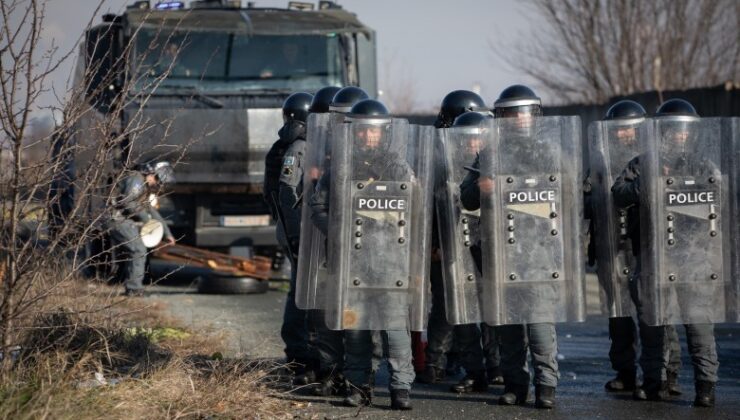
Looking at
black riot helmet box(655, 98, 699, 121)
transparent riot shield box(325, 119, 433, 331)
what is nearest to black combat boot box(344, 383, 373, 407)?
transparent riot shield box(325, 119, 433, 331)

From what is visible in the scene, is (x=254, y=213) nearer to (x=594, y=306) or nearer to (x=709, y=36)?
(x=594, y=306)

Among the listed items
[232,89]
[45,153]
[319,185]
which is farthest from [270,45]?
[45,153]

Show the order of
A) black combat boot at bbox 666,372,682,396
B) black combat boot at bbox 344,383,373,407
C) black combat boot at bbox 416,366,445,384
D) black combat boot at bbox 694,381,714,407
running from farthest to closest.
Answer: black combat boot at bbox 416,366,445,384
black combat boot at bbox 666,372,682,396
black combat boot at bbox 344,383,373,407
black combat boot at bbox 694,381,714,407

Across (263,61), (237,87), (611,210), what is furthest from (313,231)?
(263,61)

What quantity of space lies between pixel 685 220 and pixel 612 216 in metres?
0.45

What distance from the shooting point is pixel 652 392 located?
7.85 meters

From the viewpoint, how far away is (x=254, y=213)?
14914 millimetres

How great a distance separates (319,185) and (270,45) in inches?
289

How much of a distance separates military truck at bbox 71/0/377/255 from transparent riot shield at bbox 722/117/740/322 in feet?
24.2

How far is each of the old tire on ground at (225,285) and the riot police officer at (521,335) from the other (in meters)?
6.95

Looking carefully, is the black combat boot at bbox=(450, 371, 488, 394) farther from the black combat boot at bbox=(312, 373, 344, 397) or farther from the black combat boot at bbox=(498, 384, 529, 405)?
the black combat boot at bbox=(312, 373, 344, 397)

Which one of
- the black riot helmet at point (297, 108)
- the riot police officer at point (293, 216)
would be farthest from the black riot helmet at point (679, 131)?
the black riot helmet at point (297, 108)

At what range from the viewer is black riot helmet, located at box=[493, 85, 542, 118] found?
772 cm

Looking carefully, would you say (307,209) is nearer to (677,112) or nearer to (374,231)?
(374,231)
